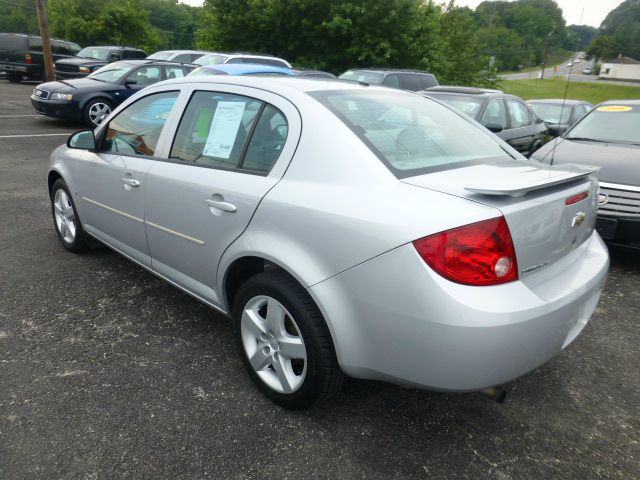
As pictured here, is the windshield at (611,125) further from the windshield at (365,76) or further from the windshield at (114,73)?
the windshield at (114,73)

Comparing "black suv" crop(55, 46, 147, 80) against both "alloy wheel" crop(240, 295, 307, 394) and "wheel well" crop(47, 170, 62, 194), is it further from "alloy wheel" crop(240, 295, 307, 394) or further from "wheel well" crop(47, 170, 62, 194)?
"alloy wheel" crop(240, 295, 307, 394)

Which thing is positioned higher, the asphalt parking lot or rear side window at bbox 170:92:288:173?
rear side window at bbox 170:92:288:173

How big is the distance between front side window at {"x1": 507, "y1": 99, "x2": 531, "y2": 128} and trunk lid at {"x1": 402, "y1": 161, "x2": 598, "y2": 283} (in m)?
6.16

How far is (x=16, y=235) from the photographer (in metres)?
4.64

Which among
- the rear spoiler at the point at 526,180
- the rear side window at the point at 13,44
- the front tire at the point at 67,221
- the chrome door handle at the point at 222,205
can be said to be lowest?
the front tire at the point at 67,221

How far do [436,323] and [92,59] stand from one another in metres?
18.5

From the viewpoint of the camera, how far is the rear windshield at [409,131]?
7.26 feet

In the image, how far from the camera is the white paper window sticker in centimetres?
261

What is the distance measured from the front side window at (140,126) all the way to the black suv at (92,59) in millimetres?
14291

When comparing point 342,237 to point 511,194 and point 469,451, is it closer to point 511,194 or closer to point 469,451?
point 511,194

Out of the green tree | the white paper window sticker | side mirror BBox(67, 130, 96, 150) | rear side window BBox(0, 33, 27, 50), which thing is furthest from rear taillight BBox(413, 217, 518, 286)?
rear side window BBox(0, 33, 27, 50)

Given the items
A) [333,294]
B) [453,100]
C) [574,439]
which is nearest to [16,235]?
[333,294]

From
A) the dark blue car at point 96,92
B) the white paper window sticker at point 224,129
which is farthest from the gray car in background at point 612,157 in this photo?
the dark blue car at point 96,92

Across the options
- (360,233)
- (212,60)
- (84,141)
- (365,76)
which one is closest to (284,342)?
(360,233)
